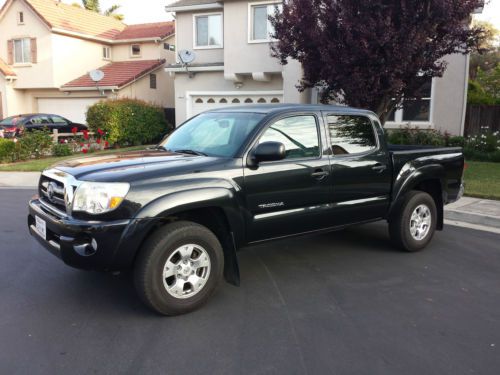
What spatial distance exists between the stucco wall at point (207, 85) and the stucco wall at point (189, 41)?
627 millimetres

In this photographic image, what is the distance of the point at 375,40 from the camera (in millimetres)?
10078

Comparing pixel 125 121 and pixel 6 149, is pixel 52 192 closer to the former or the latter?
pixel 6 149

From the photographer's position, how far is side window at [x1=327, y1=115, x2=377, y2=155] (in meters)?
5.45

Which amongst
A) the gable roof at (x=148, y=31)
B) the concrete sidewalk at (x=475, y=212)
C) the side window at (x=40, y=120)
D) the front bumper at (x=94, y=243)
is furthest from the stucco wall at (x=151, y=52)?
the front bumper at (x=94, y=243)

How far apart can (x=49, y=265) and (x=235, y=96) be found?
573 inches

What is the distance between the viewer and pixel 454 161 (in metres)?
6.66

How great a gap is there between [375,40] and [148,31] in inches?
864

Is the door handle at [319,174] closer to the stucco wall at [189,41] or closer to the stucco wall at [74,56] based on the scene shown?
the stucco wall at [189,41]

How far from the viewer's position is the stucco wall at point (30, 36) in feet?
88.1

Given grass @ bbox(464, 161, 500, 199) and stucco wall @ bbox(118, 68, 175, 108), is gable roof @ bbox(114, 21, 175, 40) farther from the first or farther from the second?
grass @ bbox(464, 161, 500, 199)

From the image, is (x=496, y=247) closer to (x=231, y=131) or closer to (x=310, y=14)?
(x=231, y=131)

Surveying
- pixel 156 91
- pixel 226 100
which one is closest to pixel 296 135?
pixel 226 100

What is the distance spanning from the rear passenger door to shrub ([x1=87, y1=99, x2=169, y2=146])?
1558 cm

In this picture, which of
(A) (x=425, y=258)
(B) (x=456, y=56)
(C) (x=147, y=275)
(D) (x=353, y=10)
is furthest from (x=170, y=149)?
(B) (x=456, y=56)
